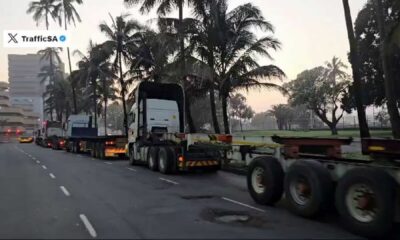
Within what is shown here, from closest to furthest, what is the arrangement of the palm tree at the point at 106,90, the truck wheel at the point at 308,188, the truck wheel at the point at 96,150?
the truck wheel at the point at 308,188
the truck wheel at the point at 96,150
the palm tree at the point at 106,90

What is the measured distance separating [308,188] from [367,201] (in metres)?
1.70

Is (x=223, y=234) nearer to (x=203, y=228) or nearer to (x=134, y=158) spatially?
(x=203, y=228)

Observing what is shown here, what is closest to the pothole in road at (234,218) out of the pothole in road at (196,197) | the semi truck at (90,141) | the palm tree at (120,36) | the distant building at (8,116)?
the pothole in road at (196,197)

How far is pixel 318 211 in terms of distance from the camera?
9.84 metres

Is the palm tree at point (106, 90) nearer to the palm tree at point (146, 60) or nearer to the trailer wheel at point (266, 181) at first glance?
the palm tree at point (146, 60)

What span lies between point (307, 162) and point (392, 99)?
890 centimetres

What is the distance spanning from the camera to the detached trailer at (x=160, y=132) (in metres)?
20.1

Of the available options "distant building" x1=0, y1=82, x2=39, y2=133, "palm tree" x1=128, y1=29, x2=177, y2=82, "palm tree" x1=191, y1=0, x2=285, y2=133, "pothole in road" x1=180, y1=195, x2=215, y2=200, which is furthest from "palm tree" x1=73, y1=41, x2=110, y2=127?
"distant building" x1=0, y1=82, x2=39, y2=133

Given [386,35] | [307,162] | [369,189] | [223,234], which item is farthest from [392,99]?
[223,234]

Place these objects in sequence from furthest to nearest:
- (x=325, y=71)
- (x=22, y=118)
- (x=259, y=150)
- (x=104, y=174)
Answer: (x=22, y=118) < (x=325, y=71) < (x=104, y=174) < (x=259, y=150)

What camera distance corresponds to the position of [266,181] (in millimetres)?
11664

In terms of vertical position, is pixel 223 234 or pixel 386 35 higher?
pixel 386 35

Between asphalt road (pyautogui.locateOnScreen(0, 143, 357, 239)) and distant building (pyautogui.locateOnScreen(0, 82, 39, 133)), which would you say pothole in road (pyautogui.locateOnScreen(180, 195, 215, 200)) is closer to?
asphalt road (pyautogui.locateOnScreen(0, 143, 357, 239))

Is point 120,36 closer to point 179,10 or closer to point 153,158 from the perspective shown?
point 179,10
